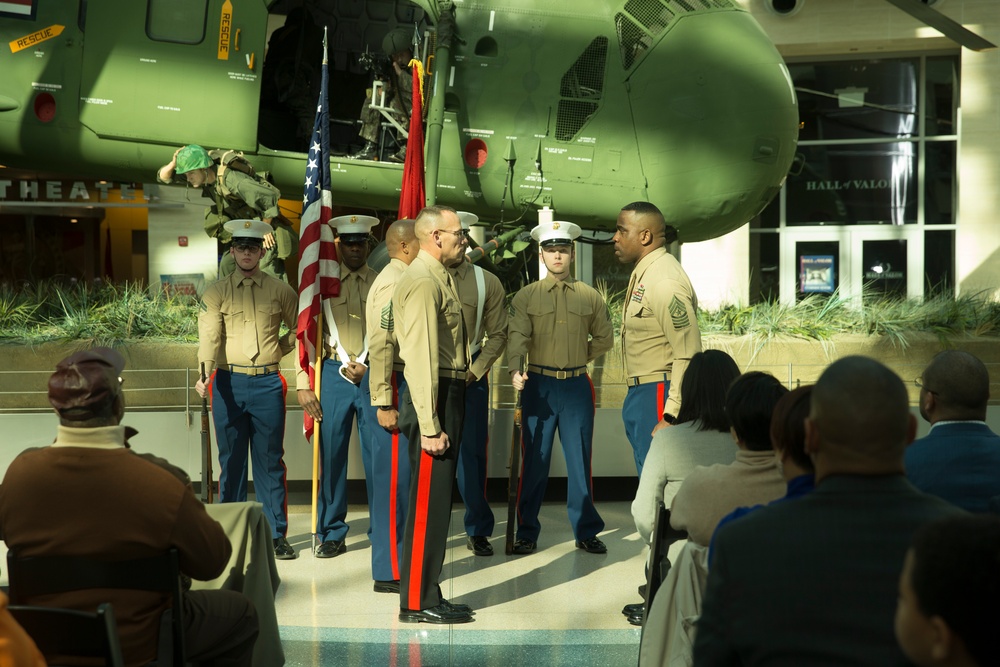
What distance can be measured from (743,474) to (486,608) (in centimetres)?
242

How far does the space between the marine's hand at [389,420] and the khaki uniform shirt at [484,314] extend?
91 cm

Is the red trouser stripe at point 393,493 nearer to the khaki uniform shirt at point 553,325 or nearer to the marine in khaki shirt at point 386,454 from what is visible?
the marine in khaki shirt at point 386,454

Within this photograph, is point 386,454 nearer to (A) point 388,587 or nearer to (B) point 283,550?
(A) point 388,587

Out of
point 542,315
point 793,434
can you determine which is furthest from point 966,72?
point 793,434

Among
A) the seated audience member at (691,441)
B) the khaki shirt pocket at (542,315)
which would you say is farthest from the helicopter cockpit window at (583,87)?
the seated audience member at (691,441)

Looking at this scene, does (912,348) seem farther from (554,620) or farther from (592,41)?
(554,620)

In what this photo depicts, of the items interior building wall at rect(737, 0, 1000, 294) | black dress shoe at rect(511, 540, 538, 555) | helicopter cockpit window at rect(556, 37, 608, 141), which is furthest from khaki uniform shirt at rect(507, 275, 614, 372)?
interior building wall at rect(737, 0, 1000, 294)

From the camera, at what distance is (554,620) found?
4746 mm

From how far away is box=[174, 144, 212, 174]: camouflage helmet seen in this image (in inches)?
272

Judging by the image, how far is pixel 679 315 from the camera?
5090 millimetres

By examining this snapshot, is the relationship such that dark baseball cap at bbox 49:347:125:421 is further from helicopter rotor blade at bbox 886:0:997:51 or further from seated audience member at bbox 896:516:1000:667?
helicopter rotor blade at bbox 886:0:997:51

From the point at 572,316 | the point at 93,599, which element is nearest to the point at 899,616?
the point at 93,599

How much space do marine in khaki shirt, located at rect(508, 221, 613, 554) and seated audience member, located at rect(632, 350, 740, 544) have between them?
2210mm

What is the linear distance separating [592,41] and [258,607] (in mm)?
5958
